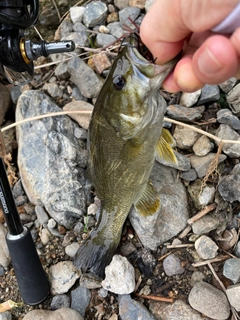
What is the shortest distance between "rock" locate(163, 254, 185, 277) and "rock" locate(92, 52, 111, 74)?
1.57m

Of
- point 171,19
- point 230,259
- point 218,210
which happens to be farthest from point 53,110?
point 171,19

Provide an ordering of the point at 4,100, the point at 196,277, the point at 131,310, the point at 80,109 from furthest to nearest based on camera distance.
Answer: the point at 4,100, the point at 80,109, the point at 196,277, the point at 131,310

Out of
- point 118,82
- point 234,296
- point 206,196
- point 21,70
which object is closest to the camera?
point 118,82

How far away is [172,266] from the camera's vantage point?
2662mm

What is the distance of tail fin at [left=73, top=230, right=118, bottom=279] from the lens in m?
2.58

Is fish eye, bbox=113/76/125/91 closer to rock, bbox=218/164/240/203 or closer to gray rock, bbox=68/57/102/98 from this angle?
rock, bbox=218/164/240/203

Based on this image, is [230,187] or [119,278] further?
[230,187]

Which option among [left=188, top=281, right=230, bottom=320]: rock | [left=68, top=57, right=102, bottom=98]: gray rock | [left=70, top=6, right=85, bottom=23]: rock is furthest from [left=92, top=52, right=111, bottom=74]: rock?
[left=188, top=281, right=230, bottom=320]: rock

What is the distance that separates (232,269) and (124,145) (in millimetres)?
1060

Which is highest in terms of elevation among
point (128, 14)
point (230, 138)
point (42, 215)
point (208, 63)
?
point (208, 63)

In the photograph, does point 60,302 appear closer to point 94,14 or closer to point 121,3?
point 94,14

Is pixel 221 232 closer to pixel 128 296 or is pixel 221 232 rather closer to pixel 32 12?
pixel 128 296

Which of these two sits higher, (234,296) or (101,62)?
(101,62)

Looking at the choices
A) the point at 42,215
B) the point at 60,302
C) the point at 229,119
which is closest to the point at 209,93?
the point at 229,119
